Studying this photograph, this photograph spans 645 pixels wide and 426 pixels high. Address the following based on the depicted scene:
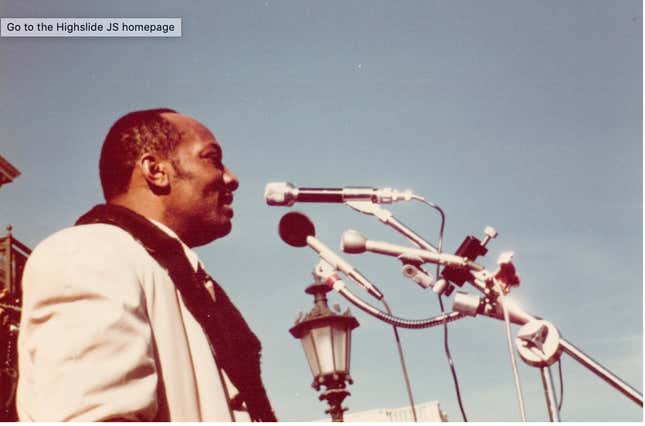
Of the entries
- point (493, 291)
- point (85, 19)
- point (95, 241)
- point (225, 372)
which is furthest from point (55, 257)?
point (85, 19)

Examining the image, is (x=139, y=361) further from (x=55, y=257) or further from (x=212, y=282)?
(x=212, y=282)

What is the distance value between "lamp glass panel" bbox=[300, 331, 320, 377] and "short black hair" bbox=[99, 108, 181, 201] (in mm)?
1308

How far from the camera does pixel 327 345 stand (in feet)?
8.53

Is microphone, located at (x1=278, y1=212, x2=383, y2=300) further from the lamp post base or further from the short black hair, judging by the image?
the lamp post base

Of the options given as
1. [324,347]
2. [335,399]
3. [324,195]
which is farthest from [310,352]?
[324,195]

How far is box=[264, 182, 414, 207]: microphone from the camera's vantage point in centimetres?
170

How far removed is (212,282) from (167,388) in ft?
1.18

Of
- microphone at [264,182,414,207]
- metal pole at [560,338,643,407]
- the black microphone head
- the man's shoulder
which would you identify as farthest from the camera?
the black microphone head

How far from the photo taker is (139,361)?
0.99m

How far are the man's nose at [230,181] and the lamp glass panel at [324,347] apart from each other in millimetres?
1140

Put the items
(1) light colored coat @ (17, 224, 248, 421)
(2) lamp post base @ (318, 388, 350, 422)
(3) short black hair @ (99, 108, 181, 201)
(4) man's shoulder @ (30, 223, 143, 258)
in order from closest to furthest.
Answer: (1) light colored coat @ (17, 224, 248, 421)
(4) man's shoulder @ (30, 223, 143, 258)
(3) short black hair @ (99, 108, 181, 201)
(2) lamp post base @ (318, 388, 350, 422)

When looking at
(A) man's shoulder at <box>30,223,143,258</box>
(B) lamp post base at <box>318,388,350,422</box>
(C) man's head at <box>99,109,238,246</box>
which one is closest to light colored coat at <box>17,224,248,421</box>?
(A) man's shoulder at <box>30,223,143,258</box>

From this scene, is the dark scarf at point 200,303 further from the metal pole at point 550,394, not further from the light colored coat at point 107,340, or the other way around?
the metal pole at point 550,394

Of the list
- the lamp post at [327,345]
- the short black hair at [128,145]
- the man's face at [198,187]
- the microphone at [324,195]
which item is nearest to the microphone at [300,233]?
the microphone at [324,195]
